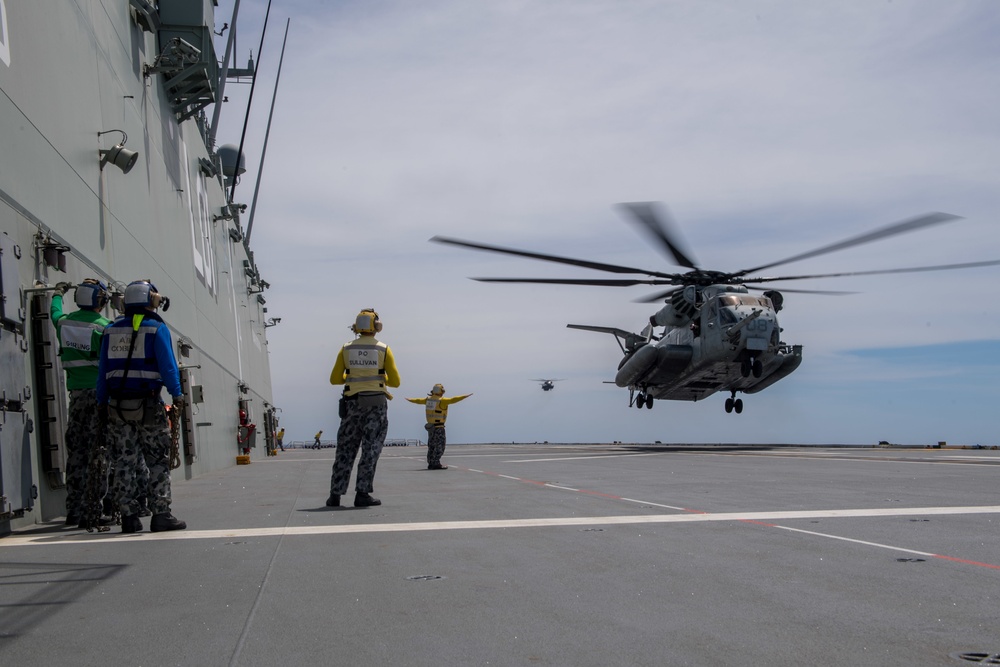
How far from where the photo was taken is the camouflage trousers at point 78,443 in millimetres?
7887

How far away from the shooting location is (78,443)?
7.94 metres

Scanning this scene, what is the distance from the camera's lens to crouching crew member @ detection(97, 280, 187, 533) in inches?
285

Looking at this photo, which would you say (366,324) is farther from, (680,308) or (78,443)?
(680,308)

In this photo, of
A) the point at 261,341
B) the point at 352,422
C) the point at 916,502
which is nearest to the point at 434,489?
the point at 352,422

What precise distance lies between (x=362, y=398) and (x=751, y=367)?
721 inches

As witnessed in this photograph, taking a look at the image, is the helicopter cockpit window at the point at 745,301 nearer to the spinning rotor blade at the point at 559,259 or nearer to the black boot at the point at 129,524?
the spinning rotor blade at the point at 559,259

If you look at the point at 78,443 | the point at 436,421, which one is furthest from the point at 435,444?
the point at 78,443

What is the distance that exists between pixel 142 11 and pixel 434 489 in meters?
10.2

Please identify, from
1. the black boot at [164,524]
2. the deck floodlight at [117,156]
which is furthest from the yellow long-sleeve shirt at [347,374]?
the deck floodlight at [117,156]

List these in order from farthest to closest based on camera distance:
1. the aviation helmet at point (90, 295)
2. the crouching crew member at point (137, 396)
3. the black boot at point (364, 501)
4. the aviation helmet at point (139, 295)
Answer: the black boot at point (364, 501) < the aviation helmet at point (90, 295) < the aviation helmet at point (139, 295) < the crouching crew member at point (137, 396)

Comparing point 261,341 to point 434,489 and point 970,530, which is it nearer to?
point 434,489

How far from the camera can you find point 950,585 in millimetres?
4449

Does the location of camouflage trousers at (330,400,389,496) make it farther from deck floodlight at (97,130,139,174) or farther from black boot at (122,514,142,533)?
deck floodlight at (97,130,139,174)

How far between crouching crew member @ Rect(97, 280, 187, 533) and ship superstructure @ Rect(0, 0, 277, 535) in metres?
0.80
